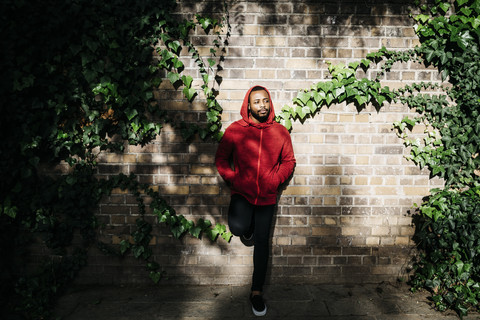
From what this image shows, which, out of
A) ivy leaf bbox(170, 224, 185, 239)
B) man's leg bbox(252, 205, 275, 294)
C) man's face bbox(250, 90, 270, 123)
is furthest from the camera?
ivy leaf bbox(170, 224, 185, 239)

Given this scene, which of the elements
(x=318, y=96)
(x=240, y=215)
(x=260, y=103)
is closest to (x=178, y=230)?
(x=240, y=215)

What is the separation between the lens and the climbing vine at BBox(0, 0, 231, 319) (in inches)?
129

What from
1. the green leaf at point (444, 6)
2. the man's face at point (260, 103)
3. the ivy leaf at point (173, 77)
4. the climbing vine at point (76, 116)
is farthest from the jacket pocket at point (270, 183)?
the green leaf at point (444, 6)

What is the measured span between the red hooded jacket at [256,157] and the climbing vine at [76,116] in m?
0.30

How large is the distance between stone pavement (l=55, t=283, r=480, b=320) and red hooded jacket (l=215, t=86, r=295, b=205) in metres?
0.99

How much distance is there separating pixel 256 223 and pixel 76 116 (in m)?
2.03

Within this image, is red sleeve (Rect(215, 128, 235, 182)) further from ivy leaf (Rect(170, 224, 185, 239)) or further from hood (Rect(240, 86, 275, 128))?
ivy leaf (Rect(170, 224, 185, 239))

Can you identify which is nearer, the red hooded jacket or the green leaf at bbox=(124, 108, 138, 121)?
the red hooded jacket

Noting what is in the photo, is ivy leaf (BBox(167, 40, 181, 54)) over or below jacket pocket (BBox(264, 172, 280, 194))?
over

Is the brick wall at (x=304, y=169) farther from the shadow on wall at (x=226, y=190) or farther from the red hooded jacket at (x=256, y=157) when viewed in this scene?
the red hooded jacket at (x=256, y=157)

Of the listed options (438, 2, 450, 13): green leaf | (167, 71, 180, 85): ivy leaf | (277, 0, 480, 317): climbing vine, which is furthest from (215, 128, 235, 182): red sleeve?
(438, 2, 450, 13): green leaf

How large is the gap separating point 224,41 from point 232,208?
1.59 meters

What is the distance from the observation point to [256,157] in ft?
10.3

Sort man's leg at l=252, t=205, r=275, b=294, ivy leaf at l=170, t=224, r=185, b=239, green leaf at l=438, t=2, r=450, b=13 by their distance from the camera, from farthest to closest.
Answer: ivy leaf at l=170, t=224, r=185, b=239, green leaf at l=438, t=2, r=450, b=13, man's leg at l=252, t=205, r=275, b=294
